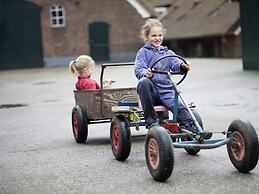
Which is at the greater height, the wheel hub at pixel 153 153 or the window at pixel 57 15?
the window at pixel 57 15

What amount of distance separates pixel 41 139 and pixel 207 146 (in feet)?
12.9

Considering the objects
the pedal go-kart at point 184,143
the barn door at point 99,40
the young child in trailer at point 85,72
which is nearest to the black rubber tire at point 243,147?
the pedal go-kart at point 184,143

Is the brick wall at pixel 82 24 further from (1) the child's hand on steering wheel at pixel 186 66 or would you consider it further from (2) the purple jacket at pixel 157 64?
(1) the child's hand on steering wheel at pixel 186 66

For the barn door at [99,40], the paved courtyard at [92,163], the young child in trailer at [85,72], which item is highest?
the barn door at [99,40]

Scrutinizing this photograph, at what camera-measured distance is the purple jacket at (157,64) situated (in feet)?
21.9

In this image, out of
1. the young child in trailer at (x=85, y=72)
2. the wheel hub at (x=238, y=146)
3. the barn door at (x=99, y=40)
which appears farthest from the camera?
the barn door at (x=99, y=40)

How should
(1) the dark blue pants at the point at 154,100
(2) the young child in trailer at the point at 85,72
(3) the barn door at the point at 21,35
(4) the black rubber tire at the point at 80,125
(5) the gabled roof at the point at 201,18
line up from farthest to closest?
(5) the gabled roof at the point at 201,18 < (3) the barn door at the point at 21,35 < (2) the young child in trailer at the point at 85,72 < (4) the black rubber tire at the point at 80,125 < (1) the dark blue pants at the point at 154,100

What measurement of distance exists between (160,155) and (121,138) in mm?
1182

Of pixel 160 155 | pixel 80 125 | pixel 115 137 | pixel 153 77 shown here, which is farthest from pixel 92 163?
pixel 80 125

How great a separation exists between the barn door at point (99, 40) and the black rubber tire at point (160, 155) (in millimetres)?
36570

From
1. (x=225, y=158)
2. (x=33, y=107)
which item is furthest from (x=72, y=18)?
(x=225, y=158)

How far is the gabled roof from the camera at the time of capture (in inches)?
1752

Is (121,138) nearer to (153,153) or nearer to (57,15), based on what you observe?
(153,153)

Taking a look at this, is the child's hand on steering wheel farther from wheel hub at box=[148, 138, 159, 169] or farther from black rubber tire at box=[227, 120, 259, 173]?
wheel hub at box=[148, 138, 159, 169]
